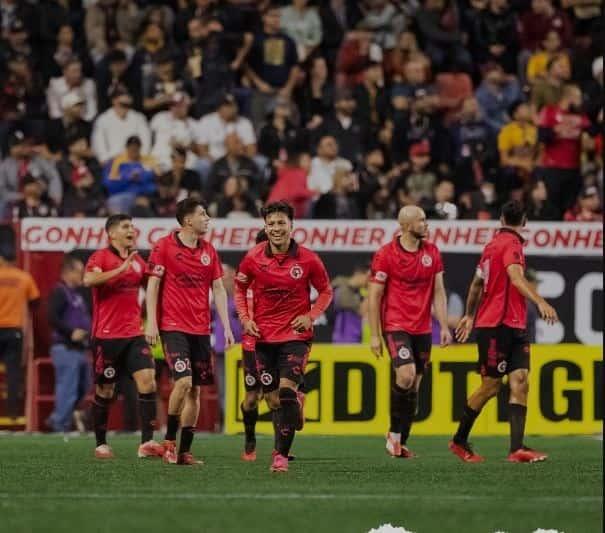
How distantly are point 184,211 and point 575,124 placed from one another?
35.1 ft

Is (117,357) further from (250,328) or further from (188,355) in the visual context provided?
(250,328)

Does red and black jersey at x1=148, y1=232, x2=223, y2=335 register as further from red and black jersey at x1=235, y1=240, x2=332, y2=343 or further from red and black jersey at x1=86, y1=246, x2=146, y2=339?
red and black jersey at x1=86, y1=246, x2=146, y2=339

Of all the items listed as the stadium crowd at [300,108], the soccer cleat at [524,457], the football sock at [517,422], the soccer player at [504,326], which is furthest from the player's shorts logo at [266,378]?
the stadium crowd at [300,108]

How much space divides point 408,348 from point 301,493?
4.12 metres

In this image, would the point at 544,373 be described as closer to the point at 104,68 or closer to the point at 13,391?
the point at 13,391

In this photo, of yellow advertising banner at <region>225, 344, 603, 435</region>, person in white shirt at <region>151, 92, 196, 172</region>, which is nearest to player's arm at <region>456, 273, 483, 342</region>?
yellow advertising banner at <region>225, 344, 603, 435</region>

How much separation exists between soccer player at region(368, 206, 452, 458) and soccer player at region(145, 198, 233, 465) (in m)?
1.70

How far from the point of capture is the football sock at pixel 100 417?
16078mm

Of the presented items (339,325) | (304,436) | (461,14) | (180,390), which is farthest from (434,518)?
(461,14)

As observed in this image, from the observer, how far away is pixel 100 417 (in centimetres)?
1612

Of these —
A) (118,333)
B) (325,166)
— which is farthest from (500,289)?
(325,166)

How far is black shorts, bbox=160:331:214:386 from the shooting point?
14.7 m

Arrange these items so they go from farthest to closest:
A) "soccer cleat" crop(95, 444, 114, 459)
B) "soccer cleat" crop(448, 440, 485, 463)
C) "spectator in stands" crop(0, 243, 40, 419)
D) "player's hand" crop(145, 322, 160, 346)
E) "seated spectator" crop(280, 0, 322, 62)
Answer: "seated spectator" crop(280, 0, 322, 62) → "spectator in stands" crop(0, 243, 40, 419) → "soccer cleat" crop(95, 444, 114, 459) → "soccer cleat" crop(448, 440, 485, 463) → "player's hand" crop(145, 322, 160, 346)

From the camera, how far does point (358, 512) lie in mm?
10836
